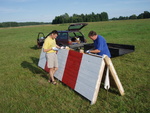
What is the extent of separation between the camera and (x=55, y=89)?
14.7 ft

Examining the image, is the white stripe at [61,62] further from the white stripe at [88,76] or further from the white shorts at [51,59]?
the white stripe at [88,76]

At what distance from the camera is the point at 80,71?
4.02 meters

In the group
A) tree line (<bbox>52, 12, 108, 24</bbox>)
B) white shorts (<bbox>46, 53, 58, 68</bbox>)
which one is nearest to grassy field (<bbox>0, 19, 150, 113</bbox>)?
white shorts (<bbox>46, 53, 58, 68</bbox>)

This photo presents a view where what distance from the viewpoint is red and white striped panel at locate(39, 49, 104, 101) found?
Answer: 3488 mm

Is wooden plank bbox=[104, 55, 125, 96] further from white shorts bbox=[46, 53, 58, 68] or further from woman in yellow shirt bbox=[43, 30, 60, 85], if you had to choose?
white shorts bbox=[46, 53, 58, 68]

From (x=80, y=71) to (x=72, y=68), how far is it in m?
0.46

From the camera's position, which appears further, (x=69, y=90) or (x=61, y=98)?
(x=69, y=90)

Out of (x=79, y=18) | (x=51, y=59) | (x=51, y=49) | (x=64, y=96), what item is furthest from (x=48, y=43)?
(x=79, y=18)

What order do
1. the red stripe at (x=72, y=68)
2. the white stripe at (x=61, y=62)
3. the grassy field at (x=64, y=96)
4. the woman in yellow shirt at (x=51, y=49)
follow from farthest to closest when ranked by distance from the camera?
the white stripe at (x=61, y=62) < the woman in yellow shirt at (x=51, y=49) < the red stripe at (x=72, y=68) < the grassy field at (x=64, y=96)

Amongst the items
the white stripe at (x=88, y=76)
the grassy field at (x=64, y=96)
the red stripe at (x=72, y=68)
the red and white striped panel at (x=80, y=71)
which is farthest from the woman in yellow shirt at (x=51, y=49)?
the white stripe at (x=88, y=76)

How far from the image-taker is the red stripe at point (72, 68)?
4202 mm

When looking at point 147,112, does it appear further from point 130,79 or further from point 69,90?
point 69,90

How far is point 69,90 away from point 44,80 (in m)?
1.46

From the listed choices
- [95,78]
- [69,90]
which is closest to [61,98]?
[69,90]
